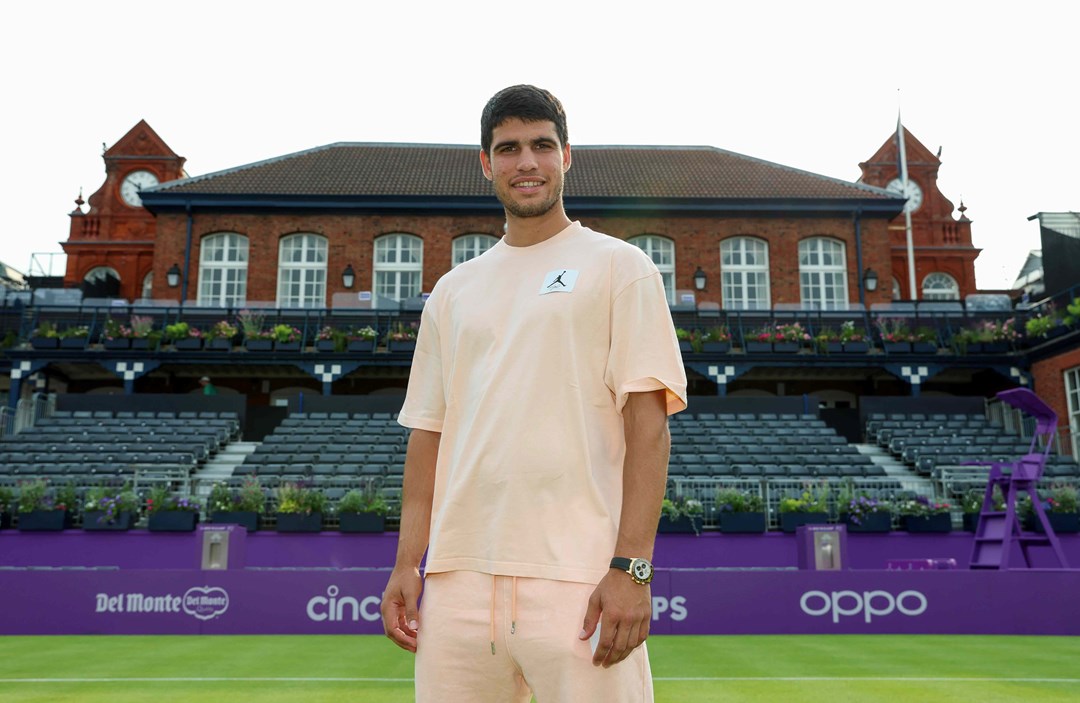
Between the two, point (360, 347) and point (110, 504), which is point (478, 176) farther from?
point (110, 504)

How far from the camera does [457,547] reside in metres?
2.17

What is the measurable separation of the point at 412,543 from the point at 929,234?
44678 millimetres

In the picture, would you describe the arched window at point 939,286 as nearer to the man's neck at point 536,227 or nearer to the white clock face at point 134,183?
the white clock face at point 134,183

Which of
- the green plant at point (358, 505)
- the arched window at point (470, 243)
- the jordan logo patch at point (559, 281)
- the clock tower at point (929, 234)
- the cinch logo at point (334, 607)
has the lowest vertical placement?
the cinch logo at point (334, 607)

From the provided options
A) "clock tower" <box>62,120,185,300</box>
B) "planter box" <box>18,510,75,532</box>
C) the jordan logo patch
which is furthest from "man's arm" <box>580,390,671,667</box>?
"clock tower" <box>62,120,185,300</box>

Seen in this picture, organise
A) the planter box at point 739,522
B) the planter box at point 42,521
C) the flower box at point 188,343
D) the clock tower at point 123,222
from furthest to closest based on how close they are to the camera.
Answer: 1. the clock tower at point 123,222
2. the flower box at point 188,343
3. the planter box at point 739,522
4. the planter box at point 42,521

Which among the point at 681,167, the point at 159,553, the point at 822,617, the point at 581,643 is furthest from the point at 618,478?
the point at 681,167

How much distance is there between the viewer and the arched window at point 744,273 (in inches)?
1094

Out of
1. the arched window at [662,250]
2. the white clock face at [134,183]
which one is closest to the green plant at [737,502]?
the arched window at [662,250]

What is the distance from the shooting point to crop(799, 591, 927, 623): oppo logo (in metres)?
10.2

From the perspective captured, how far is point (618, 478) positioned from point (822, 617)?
8.98 m

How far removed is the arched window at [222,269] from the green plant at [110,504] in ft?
40.0

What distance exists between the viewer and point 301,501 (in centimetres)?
1577

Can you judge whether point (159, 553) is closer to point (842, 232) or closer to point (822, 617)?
point (822, 617)
